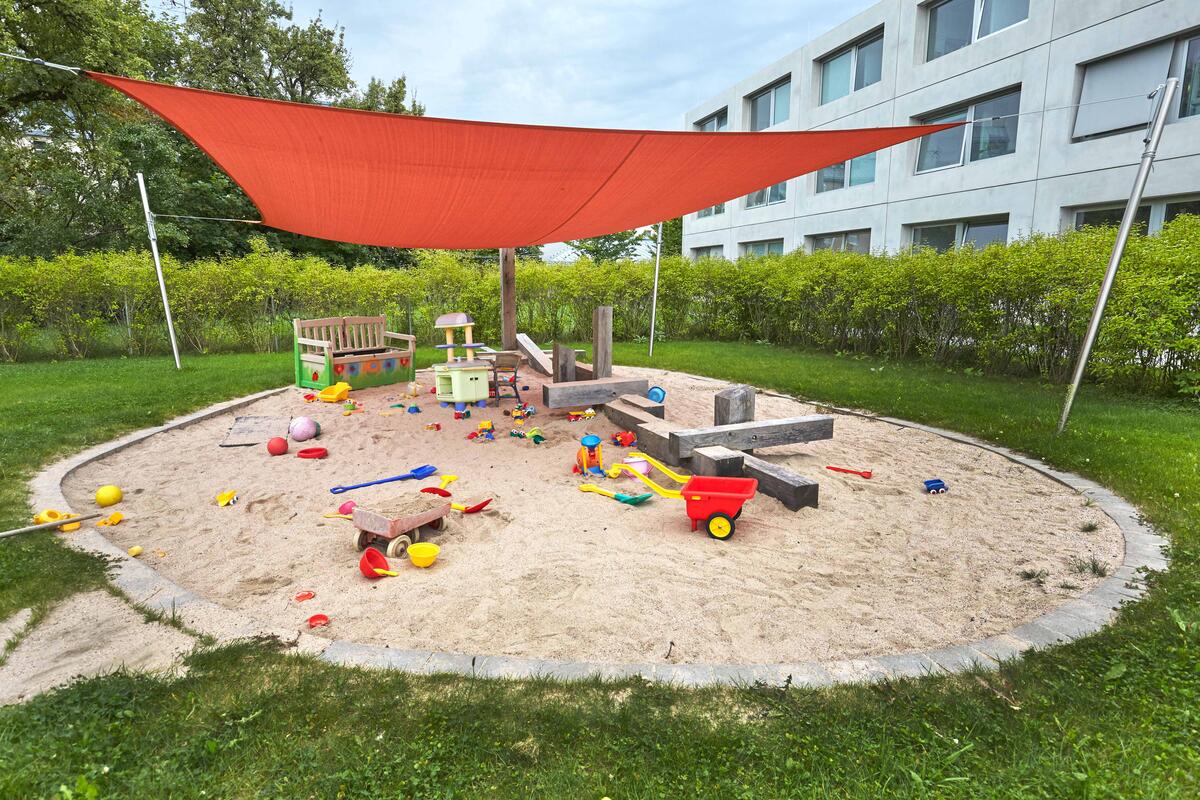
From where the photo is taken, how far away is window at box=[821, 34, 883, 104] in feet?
45.6

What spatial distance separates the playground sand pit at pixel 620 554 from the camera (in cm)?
216

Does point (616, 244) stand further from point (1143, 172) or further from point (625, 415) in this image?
point (1143, 172)

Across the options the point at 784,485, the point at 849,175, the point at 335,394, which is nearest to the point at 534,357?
the point at 335,394

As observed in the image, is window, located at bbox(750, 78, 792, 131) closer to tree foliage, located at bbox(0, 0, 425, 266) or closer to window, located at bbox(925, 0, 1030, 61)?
window, located at bbox(925, 0, 1030, 61)

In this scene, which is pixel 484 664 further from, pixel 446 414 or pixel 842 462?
pixel 446 414

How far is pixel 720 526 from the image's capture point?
115 inches

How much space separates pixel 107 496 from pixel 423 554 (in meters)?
2.16

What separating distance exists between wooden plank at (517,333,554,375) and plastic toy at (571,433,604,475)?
3043 mm

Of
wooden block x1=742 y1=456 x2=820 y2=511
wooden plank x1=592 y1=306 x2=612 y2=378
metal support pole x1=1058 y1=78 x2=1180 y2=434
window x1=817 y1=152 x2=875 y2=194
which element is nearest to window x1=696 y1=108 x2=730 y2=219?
window x1=817 y1=152 x2=875 y2=194

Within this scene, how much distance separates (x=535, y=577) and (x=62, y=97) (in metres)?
15.8

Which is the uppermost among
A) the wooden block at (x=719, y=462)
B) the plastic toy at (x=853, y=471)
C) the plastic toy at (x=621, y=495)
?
the wooden block at (x=719, y=462)

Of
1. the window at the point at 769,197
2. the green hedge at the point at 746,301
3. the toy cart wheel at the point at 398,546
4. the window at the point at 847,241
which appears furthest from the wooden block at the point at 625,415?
the window at the point at 769,197

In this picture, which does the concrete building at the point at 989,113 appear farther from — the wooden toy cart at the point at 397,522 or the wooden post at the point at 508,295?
the wooden toy cart at the point at 397,522

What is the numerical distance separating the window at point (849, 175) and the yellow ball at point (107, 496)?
14.0m
